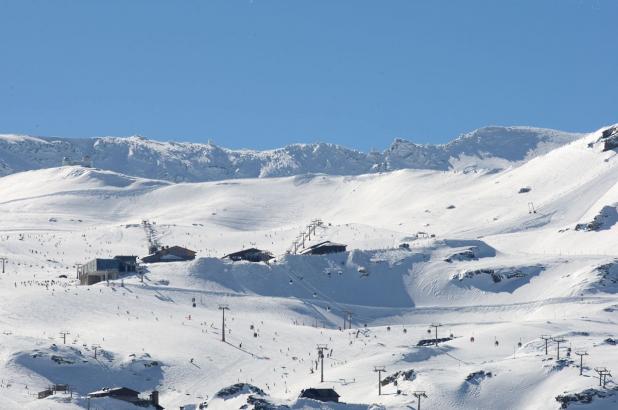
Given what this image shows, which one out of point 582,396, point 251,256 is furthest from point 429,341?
point 251,256

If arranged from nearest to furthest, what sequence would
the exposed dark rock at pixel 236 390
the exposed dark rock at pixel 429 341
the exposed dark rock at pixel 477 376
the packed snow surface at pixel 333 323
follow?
1. the exposed dark rock at pixel 236 390
2. the packed snow surface at pixel 333 323
3. the exposed dark rock at pixel 477 376
4. the exposed dark rock at pixel 429 341

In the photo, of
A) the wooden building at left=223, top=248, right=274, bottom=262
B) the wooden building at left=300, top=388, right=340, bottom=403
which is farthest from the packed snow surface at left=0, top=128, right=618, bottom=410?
the wooden building at left=223, top=248, right=274, bottom=262

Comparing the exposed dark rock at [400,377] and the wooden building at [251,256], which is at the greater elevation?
the wooden building at [251,256]

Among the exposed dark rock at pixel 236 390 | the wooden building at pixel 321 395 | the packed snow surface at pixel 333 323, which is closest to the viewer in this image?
the wooden building at pixel 321 395

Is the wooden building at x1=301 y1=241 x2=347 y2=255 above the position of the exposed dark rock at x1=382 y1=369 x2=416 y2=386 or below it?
above

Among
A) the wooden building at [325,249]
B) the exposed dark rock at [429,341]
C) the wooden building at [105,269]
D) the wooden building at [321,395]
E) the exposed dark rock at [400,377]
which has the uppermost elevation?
the wooden building at [325,249]

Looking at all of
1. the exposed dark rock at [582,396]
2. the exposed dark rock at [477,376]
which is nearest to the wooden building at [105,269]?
the exposed dark rock at [477,376]

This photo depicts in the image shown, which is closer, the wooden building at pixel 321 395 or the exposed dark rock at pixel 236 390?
the wooden building at pixel 321 395

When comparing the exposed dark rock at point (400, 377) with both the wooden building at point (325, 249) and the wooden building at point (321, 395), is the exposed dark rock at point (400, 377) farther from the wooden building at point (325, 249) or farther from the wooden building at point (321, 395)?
the wooden building at point (325, 249)

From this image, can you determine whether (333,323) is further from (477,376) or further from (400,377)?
(477,376)

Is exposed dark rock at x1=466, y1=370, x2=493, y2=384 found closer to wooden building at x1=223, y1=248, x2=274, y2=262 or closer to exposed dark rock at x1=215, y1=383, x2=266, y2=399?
exposed dark rock at x1=215, y1=383, x2=266, y2=399

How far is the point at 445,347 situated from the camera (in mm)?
110438

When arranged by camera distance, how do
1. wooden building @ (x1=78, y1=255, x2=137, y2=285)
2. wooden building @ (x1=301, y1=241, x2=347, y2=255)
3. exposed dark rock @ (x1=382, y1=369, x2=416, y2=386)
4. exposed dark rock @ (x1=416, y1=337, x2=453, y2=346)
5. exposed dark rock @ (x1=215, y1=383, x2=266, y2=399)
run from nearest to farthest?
exposed dark rock @ (x1=215, y1=383, x2=266, y2=399) → exposed dark rock @ (x1=382, y1=369, x2=416, y2=386) → exposed dark rock @ (x1=416, y1=337, x2=453, y2=346) → wooden building @ (x1=78, y1=255, x2=137, y2=285) → wooden building @ (x1=301, y1=241, x2=347, y2=255)

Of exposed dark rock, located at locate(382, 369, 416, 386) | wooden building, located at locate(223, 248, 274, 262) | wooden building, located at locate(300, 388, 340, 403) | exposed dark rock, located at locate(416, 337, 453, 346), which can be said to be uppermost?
wooden building, located at locate(223, 248, 274, 262)
